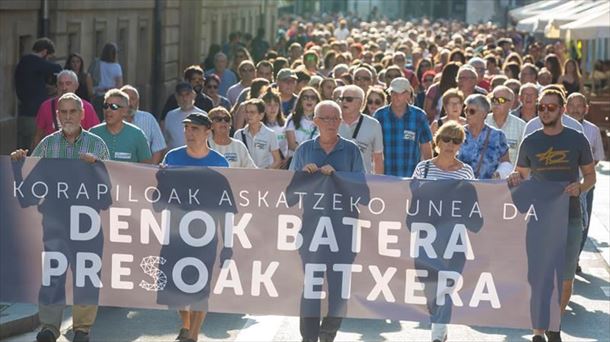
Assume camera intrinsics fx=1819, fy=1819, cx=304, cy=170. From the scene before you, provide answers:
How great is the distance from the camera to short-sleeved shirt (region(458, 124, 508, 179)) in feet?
43.8

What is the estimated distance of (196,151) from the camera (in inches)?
448

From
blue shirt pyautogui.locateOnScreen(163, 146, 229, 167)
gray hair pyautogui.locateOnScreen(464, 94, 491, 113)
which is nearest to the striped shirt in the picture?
blue shirt pyautogui.locateOnScreen(163, 146, 229, 167)

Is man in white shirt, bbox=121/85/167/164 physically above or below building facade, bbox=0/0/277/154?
below

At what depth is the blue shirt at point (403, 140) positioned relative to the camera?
14367mm

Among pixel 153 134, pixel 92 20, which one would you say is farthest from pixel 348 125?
pixel 92 20

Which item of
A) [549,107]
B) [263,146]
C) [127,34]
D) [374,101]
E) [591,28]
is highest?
[591,28]

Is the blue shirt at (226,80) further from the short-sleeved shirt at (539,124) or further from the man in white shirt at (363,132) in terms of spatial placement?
the short-sleeved shirt at (539,124)

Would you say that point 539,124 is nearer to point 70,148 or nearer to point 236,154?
point 236,154

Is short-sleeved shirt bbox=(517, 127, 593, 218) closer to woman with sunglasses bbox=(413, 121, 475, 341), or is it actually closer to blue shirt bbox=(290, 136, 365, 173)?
woman with sunglasses bbox=(413, 121, 475, 341)

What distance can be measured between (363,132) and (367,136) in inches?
1.7

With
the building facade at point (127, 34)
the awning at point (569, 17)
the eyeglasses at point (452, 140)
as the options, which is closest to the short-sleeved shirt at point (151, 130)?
the eyeglasses at point (452, 140)

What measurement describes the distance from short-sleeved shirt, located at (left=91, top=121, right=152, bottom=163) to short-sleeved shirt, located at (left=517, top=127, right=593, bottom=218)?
2.65 meters

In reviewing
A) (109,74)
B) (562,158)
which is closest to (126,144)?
(562,158)

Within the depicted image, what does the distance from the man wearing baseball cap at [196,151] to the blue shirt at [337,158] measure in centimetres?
52
